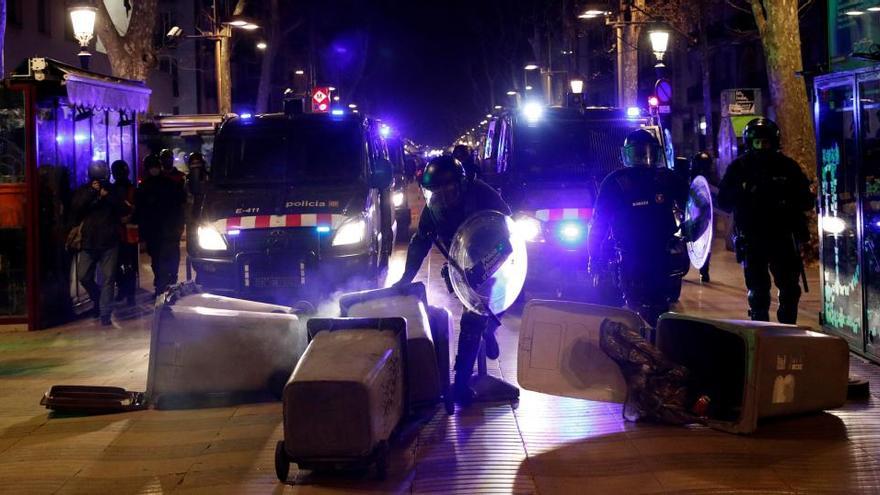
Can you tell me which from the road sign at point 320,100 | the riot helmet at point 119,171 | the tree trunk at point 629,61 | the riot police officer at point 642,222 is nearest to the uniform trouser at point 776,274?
the riot police officer at point 642,222

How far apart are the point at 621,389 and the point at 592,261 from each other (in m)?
1.34

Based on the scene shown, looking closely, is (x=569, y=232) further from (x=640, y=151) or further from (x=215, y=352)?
(x=215, y=352)

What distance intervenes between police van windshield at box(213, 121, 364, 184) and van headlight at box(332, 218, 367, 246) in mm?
743

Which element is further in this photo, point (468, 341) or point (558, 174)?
point (558, 174)

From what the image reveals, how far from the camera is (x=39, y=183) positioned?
36.7 ft

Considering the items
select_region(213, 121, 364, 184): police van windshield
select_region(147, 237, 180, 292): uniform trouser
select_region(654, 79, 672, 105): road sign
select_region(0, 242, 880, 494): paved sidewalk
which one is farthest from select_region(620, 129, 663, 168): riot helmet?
select_region(654, 79, 672, 105): road sign

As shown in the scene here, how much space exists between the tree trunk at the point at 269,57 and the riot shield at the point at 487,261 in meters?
29.7

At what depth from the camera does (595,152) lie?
12.8 meters

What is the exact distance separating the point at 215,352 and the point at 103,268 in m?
4.88

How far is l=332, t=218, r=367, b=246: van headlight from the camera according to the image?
11.1m

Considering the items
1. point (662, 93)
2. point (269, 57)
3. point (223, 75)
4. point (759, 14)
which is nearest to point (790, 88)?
point (759, 14)

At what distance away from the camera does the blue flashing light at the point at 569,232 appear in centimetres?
1194

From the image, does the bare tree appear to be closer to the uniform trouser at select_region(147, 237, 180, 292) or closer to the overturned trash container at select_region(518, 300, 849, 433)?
the uniform trouser at select_region(147, 237, 180, 292)

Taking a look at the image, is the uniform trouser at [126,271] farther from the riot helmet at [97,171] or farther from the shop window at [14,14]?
the shop window at [14,14]
